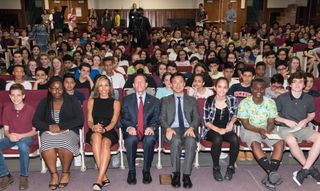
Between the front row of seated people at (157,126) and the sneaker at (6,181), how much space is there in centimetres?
1

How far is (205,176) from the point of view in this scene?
396 centimetres

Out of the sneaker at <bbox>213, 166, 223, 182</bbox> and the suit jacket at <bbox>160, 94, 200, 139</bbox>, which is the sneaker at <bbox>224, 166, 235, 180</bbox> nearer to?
the sneaker at <bbox>213, 166, 223, 182</bbox>

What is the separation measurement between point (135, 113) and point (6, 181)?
5.17 feet

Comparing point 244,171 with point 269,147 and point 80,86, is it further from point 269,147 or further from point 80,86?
point 80,86

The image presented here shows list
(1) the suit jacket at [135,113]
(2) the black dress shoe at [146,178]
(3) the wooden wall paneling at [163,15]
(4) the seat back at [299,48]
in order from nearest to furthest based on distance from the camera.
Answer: (2) the black dress shoe at [146,178]
(1) the suit jacket at [135,113]
(4) the seat back at [299,48]
(3) the wooden wall paneling at [163,15]

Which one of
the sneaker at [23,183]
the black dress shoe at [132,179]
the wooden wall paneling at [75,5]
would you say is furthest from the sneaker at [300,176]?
the wooden wall paneling at [75,5]

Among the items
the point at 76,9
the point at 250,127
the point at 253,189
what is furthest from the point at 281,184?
the point at 76,9

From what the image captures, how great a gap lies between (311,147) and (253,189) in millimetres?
816

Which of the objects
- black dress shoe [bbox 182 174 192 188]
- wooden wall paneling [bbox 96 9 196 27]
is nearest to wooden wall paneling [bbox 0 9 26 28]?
wooden wall paneling [bbox 96 9 196 27]

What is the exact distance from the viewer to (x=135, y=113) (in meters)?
3.96

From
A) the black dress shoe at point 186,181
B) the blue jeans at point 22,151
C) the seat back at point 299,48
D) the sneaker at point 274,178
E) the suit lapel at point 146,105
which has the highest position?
the seat back at point 299,48

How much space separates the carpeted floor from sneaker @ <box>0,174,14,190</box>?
0.05 m

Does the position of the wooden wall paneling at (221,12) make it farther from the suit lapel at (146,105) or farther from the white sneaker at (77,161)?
the white sneaker at (77,161)

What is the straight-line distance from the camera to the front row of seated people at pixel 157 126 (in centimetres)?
373
